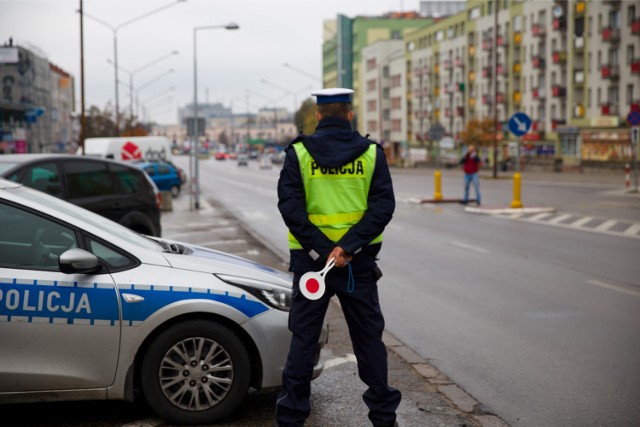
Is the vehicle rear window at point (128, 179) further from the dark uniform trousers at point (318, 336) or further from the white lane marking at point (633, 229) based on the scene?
the white lane marking at point (633, 229)

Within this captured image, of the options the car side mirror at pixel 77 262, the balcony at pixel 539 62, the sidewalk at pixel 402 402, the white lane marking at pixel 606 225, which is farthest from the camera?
the balcony at pixel 539 62

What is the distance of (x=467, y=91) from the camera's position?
93.9 meters

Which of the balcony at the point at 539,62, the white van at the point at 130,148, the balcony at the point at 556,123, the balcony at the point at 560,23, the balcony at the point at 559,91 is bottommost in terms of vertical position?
the white van at the point at 130,148

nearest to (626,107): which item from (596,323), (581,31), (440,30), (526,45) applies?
(581,31)

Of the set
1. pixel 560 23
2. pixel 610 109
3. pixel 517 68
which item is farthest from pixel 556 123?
pixel 517 68

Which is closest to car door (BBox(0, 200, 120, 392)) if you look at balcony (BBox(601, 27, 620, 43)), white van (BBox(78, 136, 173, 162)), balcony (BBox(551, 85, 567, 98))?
white van (BBox(78, 136, 173, 162))

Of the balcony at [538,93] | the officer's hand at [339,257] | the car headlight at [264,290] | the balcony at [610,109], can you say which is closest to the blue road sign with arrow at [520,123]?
the car headlight at [264,290]

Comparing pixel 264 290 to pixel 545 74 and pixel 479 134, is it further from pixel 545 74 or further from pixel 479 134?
pixel 545 74

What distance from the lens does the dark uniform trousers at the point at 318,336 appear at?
467 cm

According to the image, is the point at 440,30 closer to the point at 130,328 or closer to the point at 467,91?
the point at 467,91

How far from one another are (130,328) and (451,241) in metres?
12.3

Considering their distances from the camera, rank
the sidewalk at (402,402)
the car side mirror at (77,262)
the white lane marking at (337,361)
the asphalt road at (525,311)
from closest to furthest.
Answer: the car side mirror at (77,262)
the sidewalk at (402,402)
the asphalt road at (525,311)
the white lane marking at (337,361)

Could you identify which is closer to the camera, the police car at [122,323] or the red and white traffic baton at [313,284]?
the red and white traffic baton at [313,284]

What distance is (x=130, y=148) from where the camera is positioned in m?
41.1
